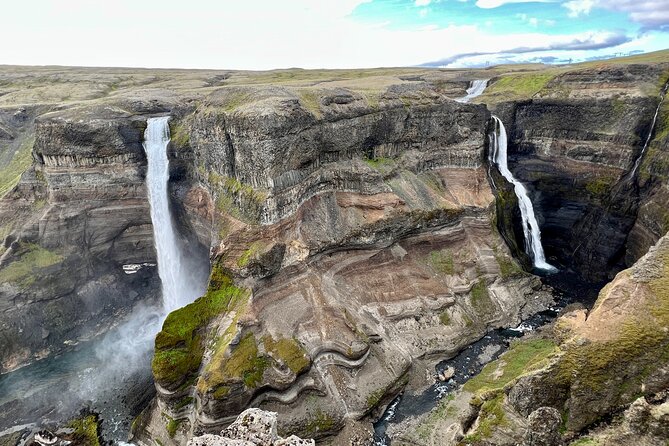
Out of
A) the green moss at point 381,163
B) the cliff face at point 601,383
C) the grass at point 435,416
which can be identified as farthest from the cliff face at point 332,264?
the cliff face at point 601,383

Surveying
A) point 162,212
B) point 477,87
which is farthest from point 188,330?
point 477,87

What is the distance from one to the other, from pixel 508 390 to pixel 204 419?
16.5m

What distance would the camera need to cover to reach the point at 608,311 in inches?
683

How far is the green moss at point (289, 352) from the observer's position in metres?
26.3

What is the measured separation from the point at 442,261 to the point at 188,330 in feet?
70.1

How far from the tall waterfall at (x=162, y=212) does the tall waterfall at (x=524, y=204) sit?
32.6m

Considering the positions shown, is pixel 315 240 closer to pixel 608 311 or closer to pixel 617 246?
pixel 608 311

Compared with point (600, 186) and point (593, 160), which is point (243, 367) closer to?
point (600, 186)

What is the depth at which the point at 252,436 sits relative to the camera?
48.5 feet

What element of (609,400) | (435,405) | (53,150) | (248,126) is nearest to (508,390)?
(609,400)

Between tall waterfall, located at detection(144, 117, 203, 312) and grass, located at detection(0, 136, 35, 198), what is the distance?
43.5ft

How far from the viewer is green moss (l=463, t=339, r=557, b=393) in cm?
2775

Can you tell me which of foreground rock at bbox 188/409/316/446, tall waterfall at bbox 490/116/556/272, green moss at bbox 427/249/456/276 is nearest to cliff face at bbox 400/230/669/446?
foreground rock at bbox 188/409/316/446

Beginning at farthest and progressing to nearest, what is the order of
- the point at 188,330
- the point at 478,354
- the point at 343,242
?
the point at 343,242 → the point at 478,354 → the point at 188,330
